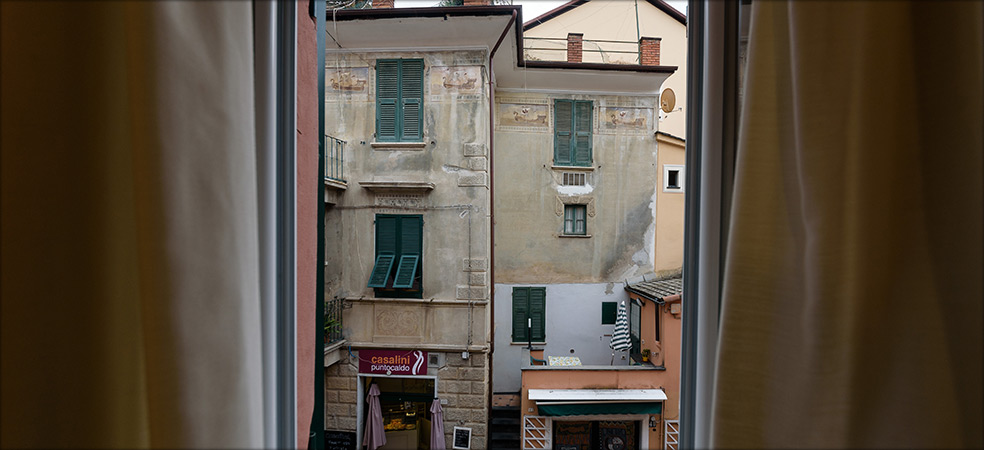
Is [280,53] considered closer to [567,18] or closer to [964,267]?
[964,267]

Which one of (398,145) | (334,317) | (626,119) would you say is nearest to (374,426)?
(334,317)

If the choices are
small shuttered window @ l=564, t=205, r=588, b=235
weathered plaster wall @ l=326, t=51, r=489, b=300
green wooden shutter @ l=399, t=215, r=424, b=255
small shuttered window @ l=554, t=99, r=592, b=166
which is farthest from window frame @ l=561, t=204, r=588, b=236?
green wooden shutter @ l=399, t=215, r=424, b=255

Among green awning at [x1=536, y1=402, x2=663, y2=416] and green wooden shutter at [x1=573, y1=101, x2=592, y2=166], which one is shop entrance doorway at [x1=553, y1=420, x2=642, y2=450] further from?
green wooden shutter at [x1=573, y1=101, x2=592, y2=166]

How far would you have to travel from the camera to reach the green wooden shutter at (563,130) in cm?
641

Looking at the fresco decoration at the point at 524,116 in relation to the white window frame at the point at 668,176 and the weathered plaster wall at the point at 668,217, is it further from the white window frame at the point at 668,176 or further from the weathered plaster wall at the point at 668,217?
the white window frame at the point at 668,176

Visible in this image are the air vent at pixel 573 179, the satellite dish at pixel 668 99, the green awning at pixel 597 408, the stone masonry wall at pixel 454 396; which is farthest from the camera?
the air vent at pixel 573 179

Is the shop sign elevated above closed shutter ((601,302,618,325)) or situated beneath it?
situated beneath

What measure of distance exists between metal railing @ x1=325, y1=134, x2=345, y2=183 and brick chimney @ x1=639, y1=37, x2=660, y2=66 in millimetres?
4181

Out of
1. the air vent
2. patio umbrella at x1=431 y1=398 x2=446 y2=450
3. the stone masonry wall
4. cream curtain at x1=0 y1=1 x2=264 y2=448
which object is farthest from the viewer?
the air vent

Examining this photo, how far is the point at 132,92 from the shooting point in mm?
455

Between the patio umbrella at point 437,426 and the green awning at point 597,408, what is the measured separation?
1.04m

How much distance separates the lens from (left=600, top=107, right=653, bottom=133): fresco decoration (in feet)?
21.3

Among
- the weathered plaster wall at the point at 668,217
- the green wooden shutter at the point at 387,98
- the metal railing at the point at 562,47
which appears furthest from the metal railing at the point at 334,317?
the weathered plaster wall at the point at 668,217

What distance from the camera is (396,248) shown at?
5.11 metres
